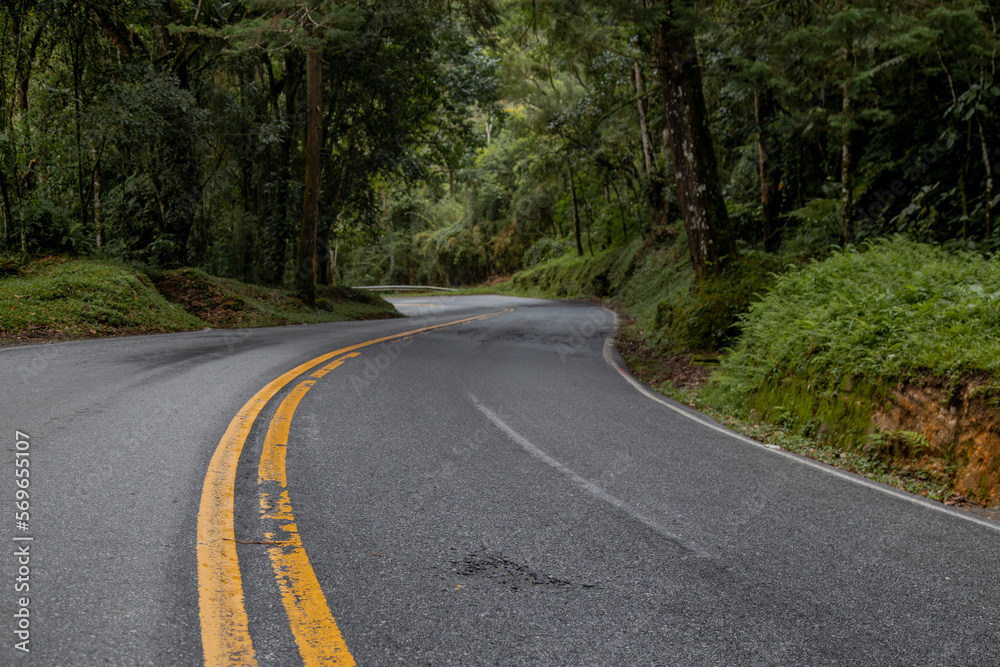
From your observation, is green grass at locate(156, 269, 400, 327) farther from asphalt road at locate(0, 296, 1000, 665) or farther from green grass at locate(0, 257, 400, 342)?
asphalt road at locate(0, 296, 1000, 665)

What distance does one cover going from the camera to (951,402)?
5301 millimetres

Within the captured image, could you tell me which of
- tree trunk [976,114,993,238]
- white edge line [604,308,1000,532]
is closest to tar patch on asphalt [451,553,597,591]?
white edge line [604,308,1000,532]

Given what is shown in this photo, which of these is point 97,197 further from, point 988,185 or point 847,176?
point 988,185

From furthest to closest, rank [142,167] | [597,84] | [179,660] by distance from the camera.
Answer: [597,84], [142,167], [179,660]

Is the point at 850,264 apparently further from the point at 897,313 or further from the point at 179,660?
the point at 179,660

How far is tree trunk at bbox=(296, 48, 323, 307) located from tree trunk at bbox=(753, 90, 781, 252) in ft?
40.0

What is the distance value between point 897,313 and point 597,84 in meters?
21.2

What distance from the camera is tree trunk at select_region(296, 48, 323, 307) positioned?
1839 cm

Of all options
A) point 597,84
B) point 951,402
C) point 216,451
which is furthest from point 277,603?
point 597,84

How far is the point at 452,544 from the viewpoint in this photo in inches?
136

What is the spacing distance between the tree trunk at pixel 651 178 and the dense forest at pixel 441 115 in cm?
14
